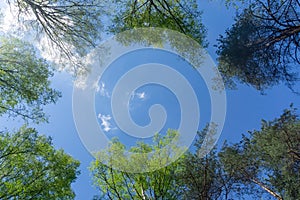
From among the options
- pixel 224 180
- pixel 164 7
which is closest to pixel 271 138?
pixel 224 180

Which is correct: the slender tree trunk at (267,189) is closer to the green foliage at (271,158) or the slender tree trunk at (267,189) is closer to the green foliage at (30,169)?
the green foliage at (271,158)

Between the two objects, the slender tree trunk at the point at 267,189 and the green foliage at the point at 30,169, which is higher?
the green foliage at the point at 30,169

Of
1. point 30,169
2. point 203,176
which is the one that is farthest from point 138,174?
point 30,169

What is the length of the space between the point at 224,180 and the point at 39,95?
563 centimetres

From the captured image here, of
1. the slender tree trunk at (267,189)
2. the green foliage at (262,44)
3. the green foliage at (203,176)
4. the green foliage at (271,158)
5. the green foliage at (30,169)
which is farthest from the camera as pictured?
the green foliage at (30,169)

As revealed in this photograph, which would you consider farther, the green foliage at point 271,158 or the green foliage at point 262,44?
the green foliage at point 271,158

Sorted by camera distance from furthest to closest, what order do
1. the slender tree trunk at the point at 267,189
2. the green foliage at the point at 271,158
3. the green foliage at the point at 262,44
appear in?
the slender tree trunk at the point at 267,189 → the green foliage at the point at 271,158 → the green foliage at the point at 262,44

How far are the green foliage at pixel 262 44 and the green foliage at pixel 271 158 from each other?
2.29 metres

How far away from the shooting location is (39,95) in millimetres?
7559

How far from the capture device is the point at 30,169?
349 inches

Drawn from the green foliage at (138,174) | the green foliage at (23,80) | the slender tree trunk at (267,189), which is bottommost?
the slender tree trunk at (267,189)

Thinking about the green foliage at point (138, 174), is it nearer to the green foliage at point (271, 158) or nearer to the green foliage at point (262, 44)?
the green foliage at point (271, 158)

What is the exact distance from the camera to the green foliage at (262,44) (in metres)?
5.88

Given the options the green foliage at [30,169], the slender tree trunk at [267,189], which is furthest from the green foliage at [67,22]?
the slender tree trunk at [267,189]
